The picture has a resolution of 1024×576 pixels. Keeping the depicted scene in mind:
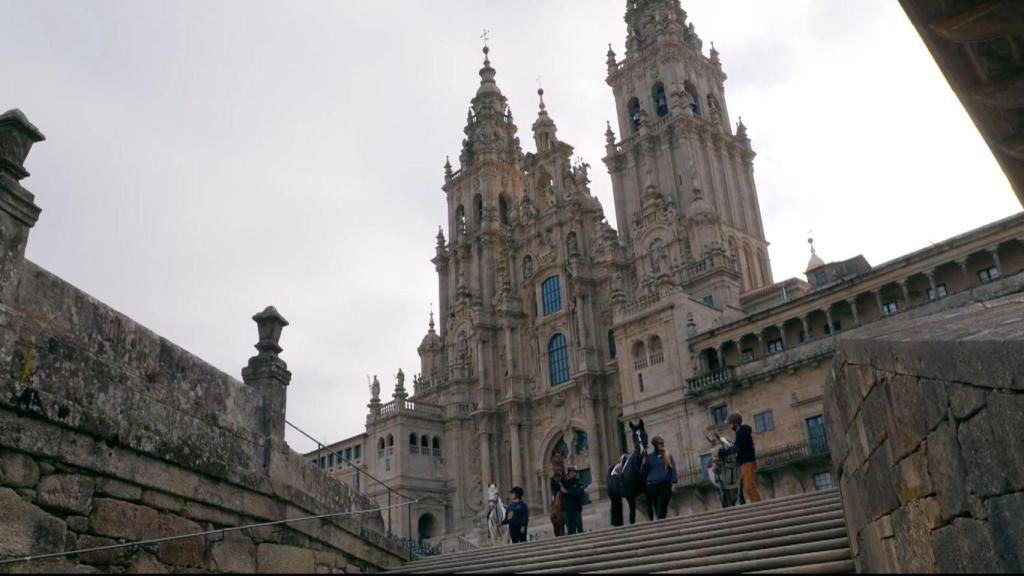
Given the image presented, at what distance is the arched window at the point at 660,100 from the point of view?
4694 centimetres

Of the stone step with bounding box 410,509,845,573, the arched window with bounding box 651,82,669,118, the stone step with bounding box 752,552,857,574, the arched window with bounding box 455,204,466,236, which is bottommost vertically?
the stone step with bounding box 752,552,857,574

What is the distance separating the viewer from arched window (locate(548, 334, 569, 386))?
150 ft

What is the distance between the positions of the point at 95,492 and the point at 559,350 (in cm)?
4013

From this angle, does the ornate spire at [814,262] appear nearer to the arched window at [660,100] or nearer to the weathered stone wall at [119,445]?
the arched window at [660,100]

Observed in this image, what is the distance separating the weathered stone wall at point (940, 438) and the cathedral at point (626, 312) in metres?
24.9

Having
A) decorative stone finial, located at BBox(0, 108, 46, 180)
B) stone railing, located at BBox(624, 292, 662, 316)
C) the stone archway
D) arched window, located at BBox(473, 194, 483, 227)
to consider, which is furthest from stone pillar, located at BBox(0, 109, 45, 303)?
arched window, located at BBox(473, 194, 483, 227)

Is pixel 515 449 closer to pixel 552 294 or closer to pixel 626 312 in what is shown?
pixel 552 294

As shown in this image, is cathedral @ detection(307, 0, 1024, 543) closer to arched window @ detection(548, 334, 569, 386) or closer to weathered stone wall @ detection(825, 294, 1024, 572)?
arched window @ detection(548, 334, 569, 386)

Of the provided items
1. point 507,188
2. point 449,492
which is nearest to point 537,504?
point 449,492

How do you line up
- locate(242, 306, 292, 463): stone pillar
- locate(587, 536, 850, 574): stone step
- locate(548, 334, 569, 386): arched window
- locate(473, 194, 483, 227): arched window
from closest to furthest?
locate(587, 536, 850, 574): stone step → locate(242, 306, 292, 463): stone pillar → locate(548, 334, 569, 386): arched window → locate(473, 194, 483, 227): arched window

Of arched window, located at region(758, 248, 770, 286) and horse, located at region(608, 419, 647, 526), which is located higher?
arched window, located at region(758, 248, 770, 286)

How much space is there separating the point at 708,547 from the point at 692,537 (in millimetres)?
754

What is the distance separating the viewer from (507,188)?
189ft

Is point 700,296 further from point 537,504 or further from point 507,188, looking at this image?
point 507,188
